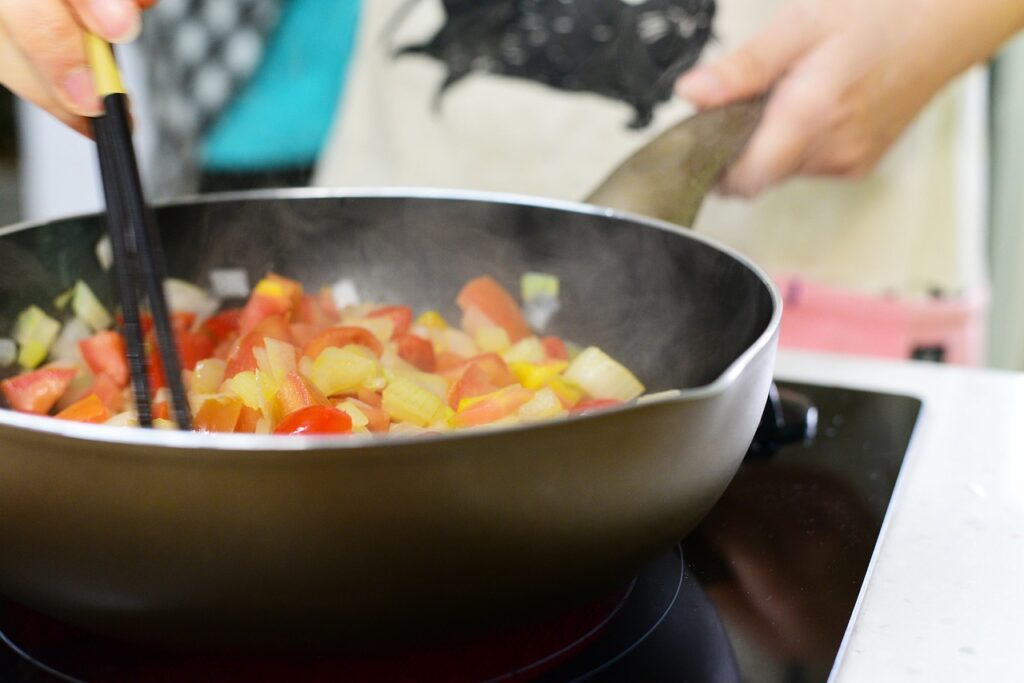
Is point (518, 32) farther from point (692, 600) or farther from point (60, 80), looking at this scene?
point (692, 600)

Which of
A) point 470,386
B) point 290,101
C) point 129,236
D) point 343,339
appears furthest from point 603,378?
point 290,101

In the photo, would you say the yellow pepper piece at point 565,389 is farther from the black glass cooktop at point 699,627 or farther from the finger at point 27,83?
the finger at point 27,83

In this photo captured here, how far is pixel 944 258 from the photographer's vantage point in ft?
5.51

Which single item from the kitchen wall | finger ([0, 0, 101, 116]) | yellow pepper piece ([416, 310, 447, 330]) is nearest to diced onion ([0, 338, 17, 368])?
finger ([0, 0, 101, 116])

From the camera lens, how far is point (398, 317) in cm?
110

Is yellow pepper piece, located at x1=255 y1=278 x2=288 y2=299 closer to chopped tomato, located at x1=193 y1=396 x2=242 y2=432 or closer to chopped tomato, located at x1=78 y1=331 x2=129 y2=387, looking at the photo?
chopped tomato, located at x1=78 y1=331 x2=129 y2=387

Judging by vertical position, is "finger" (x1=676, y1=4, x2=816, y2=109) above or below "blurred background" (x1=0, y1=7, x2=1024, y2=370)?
above

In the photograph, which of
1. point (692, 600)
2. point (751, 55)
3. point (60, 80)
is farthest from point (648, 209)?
point (60, 80)

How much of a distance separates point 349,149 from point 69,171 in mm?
1164

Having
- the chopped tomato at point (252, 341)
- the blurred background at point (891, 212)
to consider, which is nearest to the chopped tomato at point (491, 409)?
the chopped tomato at point (252, 341)

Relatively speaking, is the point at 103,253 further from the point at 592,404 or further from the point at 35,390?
the point at 592,404

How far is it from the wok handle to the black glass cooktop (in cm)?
32

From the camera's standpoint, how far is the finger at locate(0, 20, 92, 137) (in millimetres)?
817

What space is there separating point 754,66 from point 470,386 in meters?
0.67
